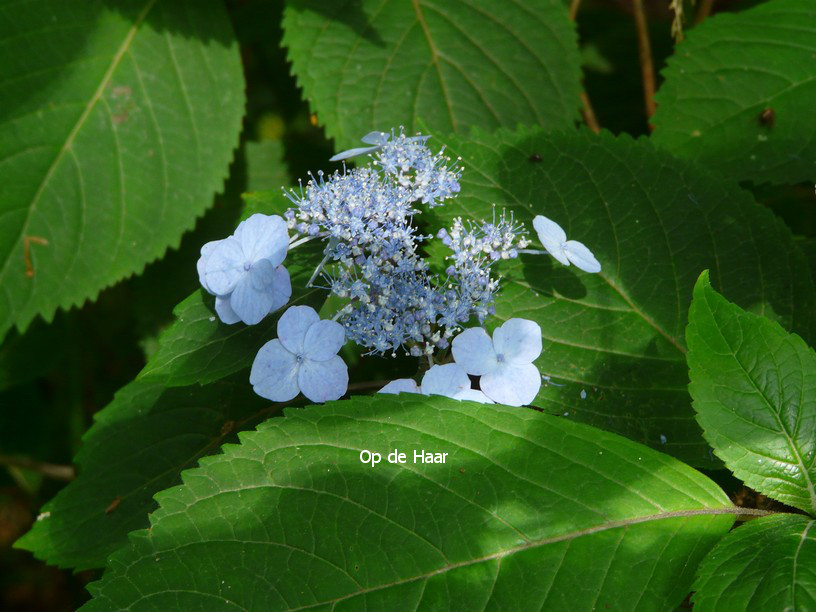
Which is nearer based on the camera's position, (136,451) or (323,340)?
(323,340)

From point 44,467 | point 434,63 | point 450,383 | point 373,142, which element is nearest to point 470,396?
point 450,383

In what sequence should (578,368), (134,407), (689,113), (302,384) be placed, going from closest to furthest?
(302,384) → (578,368) → (134,407) → (689,113)

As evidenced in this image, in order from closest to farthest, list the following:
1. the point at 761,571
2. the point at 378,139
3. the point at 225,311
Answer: the point at 761,571 < the point at 225,311 < the point at 378,139

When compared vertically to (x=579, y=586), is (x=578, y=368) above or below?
above

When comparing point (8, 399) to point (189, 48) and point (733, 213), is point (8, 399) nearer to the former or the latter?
point (189, 48)

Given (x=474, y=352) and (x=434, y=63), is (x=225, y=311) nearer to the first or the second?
(x=474, y=352)

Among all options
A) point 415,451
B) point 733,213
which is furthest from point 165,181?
point 733,213
